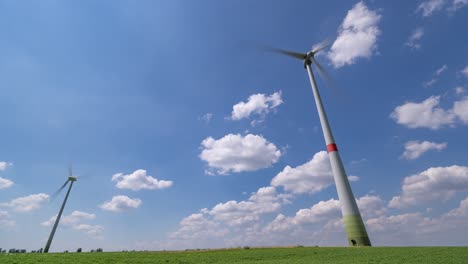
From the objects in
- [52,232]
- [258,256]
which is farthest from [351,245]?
[52,232]

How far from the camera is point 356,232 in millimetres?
53438

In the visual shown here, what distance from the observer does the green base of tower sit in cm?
5309

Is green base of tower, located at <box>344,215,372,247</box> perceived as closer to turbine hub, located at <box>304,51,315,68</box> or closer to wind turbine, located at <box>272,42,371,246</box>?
wind turbine, located at <box>272,42,371,246</box>

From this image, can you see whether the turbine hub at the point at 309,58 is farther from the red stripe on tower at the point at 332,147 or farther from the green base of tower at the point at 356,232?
the green base of tower at the point at 356,232

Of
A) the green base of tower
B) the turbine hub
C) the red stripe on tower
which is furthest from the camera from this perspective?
the turbine hub

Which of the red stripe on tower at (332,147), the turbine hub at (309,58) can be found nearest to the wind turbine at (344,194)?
the red stripe on tower at (332,147)

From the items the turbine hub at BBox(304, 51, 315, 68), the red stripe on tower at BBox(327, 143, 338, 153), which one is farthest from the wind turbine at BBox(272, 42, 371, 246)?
the turbine hub at BBox(304, 51, 315, 68)

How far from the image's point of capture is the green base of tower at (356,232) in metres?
53.1

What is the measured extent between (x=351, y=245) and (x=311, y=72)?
142ft

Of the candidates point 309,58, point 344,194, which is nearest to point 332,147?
point 344,194

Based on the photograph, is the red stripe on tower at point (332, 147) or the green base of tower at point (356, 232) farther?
the red stripe on tower at point (332, 147)

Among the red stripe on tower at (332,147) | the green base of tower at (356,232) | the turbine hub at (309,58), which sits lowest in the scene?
the green base of tower at (356,232)

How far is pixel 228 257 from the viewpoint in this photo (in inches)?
1522

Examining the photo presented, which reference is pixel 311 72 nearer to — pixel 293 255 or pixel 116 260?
pixel 293 255
